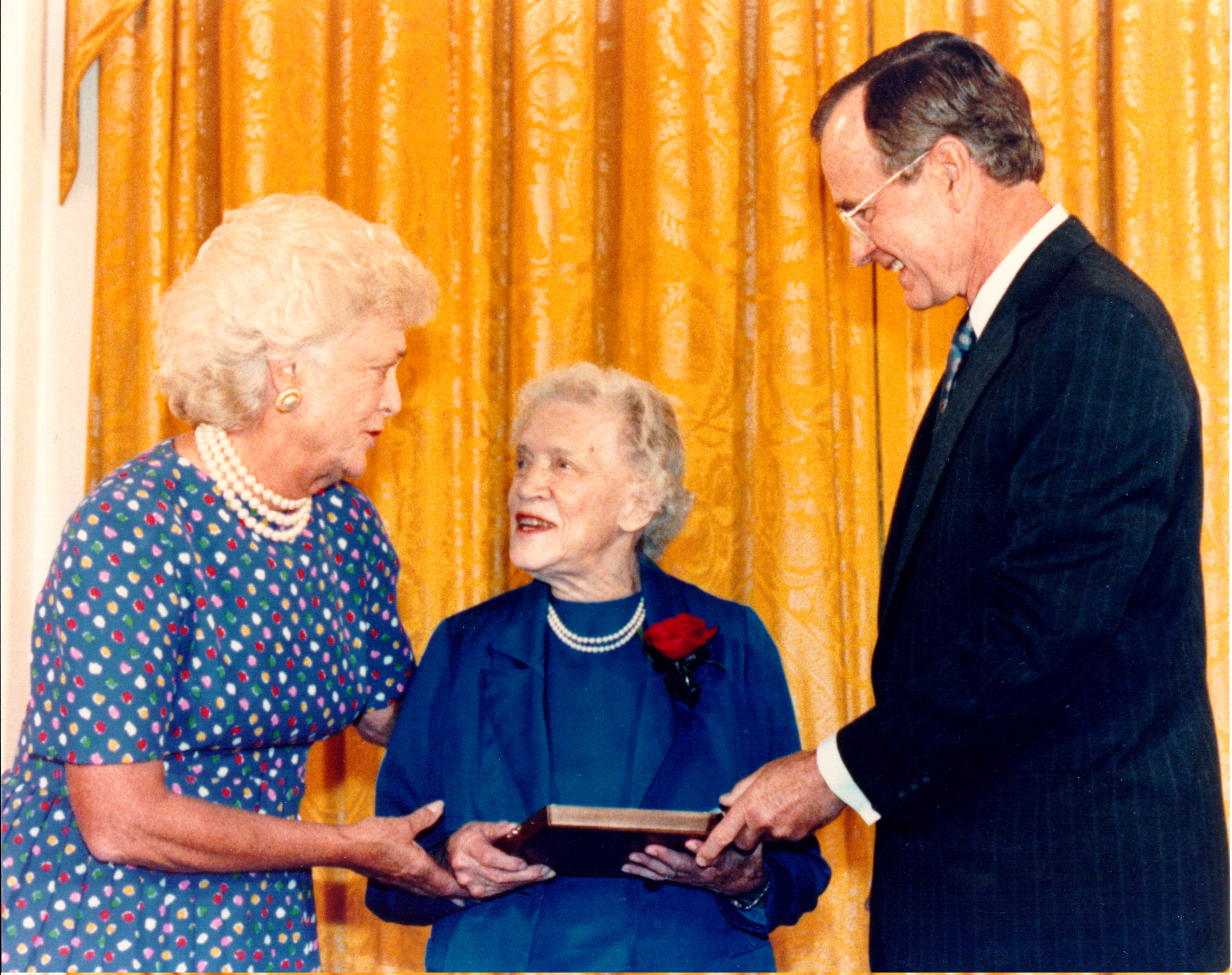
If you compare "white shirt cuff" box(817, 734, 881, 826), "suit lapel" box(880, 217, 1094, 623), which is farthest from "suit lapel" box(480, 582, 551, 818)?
"suit lapel" box(880, 217, 1094, 623)

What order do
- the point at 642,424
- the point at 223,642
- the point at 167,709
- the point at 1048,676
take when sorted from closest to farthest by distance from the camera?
the point at 1048,676, the point at 167,709, the point at 223,642, the point at 642,424

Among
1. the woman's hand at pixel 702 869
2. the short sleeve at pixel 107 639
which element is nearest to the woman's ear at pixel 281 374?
the short sleeve at pixel 107 639

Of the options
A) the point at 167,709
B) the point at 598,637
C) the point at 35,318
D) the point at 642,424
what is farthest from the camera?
the point at 35,318

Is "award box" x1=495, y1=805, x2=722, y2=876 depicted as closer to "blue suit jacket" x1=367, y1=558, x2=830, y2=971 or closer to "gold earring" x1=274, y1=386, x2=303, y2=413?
"blue suit jacket" x1=367, y1=558, x2=830, y2=971

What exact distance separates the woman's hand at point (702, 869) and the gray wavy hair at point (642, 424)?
68 centimetres

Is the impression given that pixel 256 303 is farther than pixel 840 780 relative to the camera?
Yes

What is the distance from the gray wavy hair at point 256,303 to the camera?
1.93 metres

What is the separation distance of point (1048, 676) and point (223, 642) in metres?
1.23

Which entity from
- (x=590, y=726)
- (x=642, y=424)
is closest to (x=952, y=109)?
(x=642, y=424)

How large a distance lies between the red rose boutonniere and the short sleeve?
0.81 metres

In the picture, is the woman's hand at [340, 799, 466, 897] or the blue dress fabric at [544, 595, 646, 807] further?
the blue dress fabric at [544, 595, 646, 807]

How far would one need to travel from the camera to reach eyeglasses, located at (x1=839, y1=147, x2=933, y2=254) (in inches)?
76.1

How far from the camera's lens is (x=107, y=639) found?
1726 mm

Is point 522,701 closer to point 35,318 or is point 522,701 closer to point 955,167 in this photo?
point 955,167
